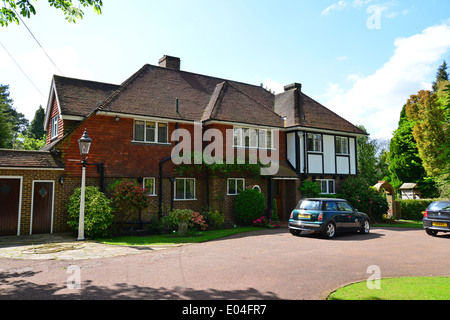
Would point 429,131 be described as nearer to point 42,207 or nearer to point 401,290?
point 401,290

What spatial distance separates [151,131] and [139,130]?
0.65 metres

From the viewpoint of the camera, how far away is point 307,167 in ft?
70.2

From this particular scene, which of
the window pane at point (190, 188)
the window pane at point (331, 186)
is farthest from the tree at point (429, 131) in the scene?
the window pane at point (190, 188)

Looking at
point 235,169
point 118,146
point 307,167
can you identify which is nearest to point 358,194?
point 307,167

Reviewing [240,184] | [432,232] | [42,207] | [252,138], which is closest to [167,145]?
[240,184]

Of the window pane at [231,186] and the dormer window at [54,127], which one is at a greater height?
the dormer window at [54,127]

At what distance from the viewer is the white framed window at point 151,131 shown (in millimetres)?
17047

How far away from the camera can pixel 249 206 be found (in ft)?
58.2

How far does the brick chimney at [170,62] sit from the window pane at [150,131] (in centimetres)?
653

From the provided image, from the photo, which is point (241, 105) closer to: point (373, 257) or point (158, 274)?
point (373, 257)

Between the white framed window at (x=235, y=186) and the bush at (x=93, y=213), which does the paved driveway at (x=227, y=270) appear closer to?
the bush at (x=93, y=213)

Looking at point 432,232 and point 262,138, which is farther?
point 262,138
